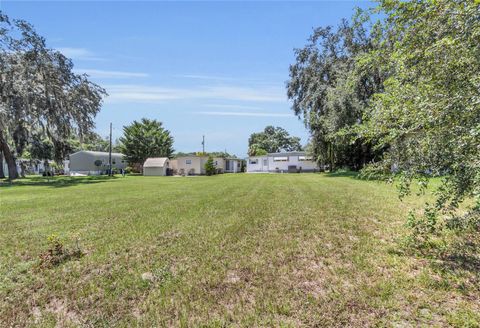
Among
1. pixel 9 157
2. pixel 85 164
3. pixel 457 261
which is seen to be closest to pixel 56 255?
pixel 457 261

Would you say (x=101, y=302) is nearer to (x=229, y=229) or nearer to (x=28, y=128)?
(x=229, y=229)

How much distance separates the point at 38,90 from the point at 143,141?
2125 cm

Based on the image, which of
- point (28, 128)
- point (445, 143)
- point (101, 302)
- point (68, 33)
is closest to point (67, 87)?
point (28, 128)

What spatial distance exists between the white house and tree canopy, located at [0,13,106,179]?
26556 mm

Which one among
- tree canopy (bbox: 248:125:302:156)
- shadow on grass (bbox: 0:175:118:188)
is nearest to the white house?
tree canopy (bbox: 248:125:302:156)

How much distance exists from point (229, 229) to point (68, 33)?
436 inches

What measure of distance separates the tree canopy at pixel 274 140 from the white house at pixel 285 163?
20150 mm

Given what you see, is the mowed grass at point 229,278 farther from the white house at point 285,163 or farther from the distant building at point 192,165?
the white house at point 285,163

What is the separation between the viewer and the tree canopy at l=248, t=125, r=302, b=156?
66188 mm

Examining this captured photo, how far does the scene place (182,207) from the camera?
851cm

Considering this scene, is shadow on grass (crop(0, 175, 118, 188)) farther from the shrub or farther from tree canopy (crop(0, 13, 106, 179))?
the shrub

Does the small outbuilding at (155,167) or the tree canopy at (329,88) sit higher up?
the tree canopy at (329,88)

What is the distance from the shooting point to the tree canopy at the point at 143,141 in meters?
40.8

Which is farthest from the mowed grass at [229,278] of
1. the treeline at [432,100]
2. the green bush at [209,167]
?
the green bush at [209,167]
